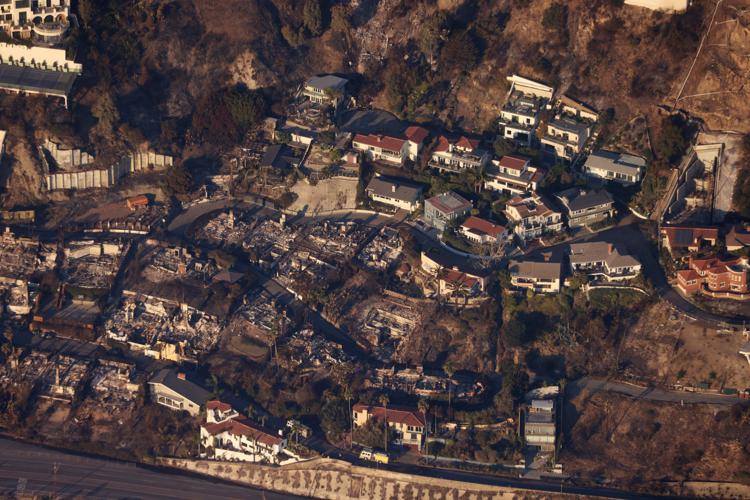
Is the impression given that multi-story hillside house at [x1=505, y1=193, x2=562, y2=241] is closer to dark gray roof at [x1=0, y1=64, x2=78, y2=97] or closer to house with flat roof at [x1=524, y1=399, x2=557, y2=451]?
house with flat roof at [x1=524, y1=399, x2=557, y2=451]

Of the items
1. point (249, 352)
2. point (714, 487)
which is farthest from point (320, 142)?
point (714, 487)

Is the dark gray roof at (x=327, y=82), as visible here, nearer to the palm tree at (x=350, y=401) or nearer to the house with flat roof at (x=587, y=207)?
the house with flat roof at (x=587, y=207)

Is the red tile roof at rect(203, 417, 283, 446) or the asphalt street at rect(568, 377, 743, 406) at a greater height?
the asphalt street at rect(568, 377, 743, 406)

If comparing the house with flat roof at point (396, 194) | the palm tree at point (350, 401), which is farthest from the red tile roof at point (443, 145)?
the palm tree at point (350, 401)

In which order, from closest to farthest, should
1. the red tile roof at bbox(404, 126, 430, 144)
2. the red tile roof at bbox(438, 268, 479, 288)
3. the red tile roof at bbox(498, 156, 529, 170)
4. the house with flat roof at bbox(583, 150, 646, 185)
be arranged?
the red tile roof at bbox(438, 268, 479, 288)
the house with flat roof at bbox(583, 150, 646, 185)
the red tile roof at bbox(498, 156, 529, 170)
the red tile roof at bbox(404, 126, 430, 144)

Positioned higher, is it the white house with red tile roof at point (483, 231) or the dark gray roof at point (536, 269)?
the white house with red tile roof at point (483, 231)

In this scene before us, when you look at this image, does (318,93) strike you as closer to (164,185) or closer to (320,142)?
(320,142)

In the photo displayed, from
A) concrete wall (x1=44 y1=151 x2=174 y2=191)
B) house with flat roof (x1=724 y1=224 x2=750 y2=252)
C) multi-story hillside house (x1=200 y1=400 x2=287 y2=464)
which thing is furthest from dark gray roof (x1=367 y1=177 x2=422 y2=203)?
house with flat roof (x1=724 y1=224 x2=750 y2=252)
